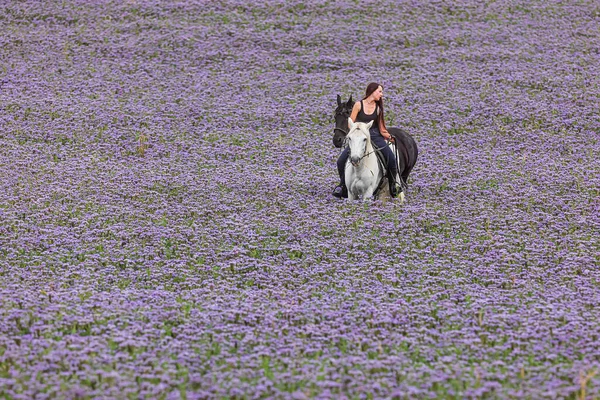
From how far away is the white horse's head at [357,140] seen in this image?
15.2 metres

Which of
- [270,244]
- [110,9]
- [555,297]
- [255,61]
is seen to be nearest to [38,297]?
[270,244]

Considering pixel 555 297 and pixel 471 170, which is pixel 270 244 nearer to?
pixel 555 297

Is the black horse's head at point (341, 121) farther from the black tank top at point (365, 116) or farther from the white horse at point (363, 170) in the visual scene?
the white horse at point (363, 170)

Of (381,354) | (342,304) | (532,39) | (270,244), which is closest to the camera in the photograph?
(381,354)

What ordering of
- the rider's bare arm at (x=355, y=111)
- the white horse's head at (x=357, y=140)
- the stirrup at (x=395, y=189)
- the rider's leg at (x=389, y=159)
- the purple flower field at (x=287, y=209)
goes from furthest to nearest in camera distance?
the stirrup at (x=395, y=189) → the rider's leg at (x=389, y=159) → the rider's bare arm at (x=355, y=111) → the white horse's head at (x=357, y=140) → the purple flower field at (x=287, y=209)

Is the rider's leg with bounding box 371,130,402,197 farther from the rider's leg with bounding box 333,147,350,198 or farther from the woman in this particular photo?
the rider's leg with bounding box 333,147,350,198

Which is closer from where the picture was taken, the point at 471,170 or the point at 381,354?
the point at 381,354

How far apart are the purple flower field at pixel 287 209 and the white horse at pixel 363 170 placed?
45 cm

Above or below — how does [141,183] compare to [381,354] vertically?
below

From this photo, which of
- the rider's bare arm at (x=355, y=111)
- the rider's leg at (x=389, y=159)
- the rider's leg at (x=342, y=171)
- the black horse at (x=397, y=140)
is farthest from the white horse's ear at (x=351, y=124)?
the black horse at (x=397, y=140)

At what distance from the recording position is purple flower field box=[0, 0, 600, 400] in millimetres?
8266

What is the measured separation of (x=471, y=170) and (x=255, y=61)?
11566mm

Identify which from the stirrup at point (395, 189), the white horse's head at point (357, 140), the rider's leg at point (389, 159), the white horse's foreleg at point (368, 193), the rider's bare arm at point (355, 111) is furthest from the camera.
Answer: the stirrup at point (395, 189)

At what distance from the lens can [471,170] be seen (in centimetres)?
1830
